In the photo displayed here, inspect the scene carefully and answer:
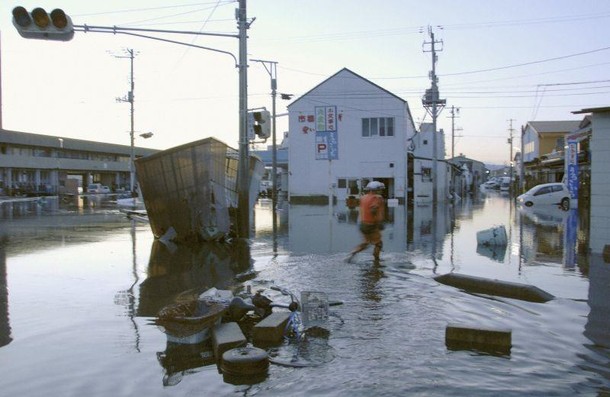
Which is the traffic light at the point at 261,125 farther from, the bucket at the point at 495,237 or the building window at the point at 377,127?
the building window at the point at 377,127

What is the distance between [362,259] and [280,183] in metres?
52.9

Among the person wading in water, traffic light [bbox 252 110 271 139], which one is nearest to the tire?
the person wading in water

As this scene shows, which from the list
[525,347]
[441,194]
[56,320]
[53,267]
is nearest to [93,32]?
[53,267]

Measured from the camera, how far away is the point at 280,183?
6475 cm

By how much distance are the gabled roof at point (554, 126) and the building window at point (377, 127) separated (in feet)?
97.3

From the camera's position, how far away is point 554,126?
6431 cm

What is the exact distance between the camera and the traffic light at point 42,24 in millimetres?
9977

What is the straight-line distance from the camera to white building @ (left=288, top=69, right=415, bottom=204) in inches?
1640

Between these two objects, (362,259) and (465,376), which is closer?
(465,376)

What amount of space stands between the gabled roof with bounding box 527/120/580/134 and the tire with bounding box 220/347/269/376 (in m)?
64.3

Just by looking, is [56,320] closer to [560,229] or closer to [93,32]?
[93,32]

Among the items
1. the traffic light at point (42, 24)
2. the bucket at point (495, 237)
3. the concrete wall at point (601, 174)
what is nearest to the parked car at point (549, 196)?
the bucket at point (495, 237)

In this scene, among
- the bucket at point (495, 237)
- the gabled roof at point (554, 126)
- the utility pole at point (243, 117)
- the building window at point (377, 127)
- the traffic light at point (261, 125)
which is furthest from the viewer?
the gabled roof at point (554, 126)

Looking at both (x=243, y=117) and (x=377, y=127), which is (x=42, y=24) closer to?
(x=243, y=117)
